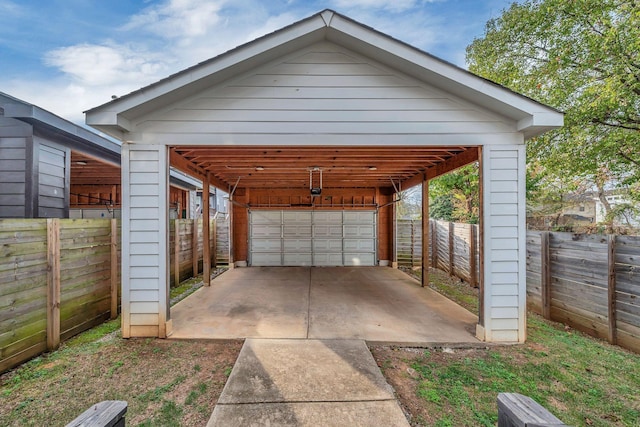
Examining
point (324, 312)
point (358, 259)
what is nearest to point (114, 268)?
point (324, 312)

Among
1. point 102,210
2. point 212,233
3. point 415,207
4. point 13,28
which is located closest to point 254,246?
point 212,233

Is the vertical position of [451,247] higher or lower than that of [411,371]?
higher

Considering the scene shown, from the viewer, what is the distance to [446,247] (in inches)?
279

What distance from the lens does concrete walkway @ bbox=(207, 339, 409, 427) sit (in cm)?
190

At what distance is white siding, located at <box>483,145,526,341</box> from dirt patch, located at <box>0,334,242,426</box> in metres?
3.27

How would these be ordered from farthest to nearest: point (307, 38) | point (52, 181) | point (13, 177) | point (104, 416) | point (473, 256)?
point (473, 256) < point (52, 181) < point (13, 177) < point (307, 38) < point (104, 416)

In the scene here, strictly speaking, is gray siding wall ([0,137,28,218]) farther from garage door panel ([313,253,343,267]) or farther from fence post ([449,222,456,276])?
fence post ([449,222,456,276])

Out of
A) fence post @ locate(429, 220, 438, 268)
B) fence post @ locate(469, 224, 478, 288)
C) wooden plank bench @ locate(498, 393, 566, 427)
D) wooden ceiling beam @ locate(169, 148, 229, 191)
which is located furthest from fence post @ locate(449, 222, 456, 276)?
wooden ceiling beam @ locate(169, 148, 229, 191)

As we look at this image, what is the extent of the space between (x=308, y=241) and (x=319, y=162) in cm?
395

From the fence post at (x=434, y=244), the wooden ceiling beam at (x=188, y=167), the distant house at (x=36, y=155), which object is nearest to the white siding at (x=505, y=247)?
the fence post at (x=434, y=244)

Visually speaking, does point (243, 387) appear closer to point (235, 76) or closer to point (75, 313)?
point (75, 313)

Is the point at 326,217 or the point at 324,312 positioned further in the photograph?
the point at 326,217

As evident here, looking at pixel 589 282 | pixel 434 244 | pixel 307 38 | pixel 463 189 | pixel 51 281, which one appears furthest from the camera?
pixel 463 189

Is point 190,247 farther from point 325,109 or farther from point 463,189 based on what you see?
point 463,189
